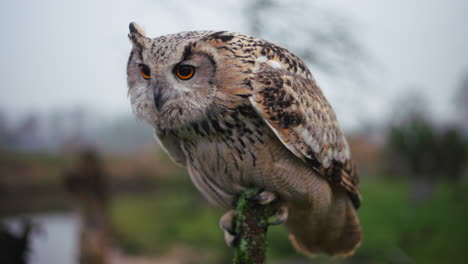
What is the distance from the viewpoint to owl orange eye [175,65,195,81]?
3.05 feet

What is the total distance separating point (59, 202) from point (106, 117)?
123 centimetres

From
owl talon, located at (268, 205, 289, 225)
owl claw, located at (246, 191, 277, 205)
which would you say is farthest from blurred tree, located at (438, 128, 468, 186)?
owl claw, located at (246, 191, 277, 205)

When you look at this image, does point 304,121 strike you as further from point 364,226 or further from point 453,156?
point 453,156

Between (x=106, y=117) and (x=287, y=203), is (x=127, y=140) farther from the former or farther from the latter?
(x=287, y=203)

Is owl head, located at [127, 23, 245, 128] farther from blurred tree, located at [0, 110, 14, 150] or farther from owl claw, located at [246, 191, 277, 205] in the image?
blurred tree, located at [0, 110, 14, 150]

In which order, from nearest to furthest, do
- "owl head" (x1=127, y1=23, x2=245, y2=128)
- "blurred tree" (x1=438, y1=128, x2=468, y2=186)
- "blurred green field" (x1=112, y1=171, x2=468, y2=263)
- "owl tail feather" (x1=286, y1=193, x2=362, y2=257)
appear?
"owl head" (x1=127, y1=23, x2=245, y2=128) → "owl tail feather" (x1=286, y1=193, x2=362, y2=257) → "blurred green field" (x1=112, y1=171, x2=468, y2=263) → "blurred tree" (x1=438, y1=128, x2=468, y2=186)

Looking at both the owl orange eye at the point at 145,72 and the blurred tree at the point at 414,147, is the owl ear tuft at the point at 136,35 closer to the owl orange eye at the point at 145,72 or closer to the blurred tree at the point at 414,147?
the owl orange eye at the point at 145,72

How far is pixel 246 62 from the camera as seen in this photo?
0.94 metres

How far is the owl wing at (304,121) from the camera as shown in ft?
3.09

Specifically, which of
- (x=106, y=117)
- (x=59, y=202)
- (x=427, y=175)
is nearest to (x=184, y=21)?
(x=106, y=117)

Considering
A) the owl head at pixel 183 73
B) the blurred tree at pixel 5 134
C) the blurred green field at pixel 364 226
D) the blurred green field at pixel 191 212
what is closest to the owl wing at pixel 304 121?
the owl head at pixel 183 73

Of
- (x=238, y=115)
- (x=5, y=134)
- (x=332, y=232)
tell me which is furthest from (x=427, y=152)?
(x=5, y=134)

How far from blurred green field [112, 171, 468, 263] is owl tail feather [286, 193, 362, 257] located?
1.79 metres

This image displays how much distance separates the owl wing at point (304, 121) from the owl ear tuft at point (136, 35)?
0.36 m
